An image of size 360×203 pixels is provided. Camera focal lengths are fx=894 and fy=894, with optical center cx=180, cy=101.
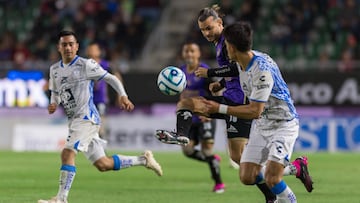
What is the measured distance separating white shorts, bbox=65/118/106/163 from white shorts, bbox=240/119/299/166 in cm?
236

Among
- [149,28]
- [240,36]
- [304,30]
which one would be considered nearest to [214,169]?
[240,36]

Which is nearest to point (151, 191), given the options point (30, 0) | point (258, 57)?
point (258, 57)

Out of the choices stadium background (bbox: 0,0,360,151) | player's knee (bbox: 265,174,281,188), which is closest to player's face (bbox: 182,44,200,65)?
player's knee (bbox: 265,174,281,188)

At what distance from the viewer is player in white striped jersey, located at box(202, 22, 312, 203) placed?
9172mm

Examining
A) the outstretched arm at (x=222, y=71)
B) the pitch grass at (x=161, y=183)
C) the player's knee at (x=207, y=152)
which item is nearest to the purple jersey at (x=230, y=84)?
the outstretched arm at (x=222, y=71)

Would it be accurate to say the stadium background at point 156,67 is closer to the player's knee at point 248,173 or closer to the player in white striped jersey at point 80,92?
the player in white striped jersey at point 80,92

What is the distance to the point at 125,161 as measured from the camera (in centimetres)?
1193

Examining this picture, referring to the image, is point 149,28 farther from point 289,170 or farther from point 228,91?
point 289,170

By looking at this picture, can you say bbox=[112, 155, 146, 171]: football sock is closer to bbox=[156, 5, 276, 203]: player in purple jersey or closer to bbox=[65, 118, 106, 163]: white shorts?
bbox=[65, 118, 106, 163]: white shorts

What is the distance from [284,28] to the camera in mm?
27109

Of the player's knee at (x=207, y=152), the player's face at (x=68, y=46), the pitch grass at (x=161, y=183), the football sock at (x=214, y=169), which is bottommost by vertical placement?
the pitch grass at (x=161, y=183)

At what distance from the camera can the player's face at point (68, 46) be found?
1133 centimetres

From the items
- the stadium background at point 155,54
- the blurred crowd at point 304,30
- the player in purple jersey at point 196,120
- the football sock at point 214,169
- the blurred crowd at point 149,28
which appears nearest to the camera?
the football sock at point 214,169

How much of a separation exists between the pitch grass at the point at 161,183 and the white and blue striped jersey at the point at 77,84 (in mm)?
1309
